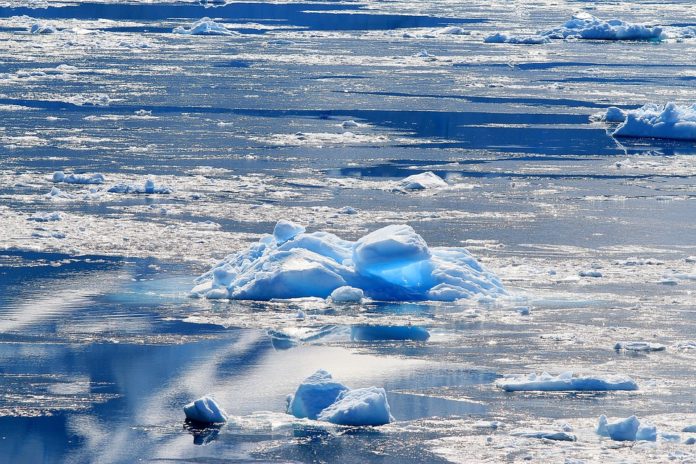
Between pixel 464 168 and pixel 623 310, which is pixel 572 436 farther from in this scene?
pixel 464 168

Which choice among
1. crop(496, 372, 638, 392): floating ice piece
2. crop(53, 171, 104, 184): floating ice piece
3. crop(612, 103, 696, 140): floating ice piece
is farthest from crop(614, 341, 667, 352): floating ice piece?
crop(612, 103, 696, 140): floating ice piece

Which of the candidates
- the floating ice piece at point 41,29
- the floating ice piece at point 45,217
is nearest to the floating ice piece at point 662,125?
the floating ice piece at point 45,217

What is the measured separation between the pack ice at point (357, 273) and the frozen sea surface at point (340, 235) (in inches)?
6.5

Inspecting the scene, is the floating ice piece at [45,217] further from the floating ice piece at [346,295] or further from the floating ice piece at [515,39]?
the floating ice piece at [515,39]

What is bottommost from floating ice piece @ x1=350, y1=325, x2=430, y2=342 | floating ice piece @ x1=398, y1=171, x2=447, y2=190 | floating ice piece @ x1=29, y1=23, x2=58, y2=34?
floating ice piece @ x1=29, y1=23, x2=58, y2=34

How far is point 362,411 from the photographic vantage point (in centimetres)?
808

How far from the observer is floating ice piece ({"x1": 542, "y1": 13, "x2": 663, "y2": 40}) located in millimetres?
34812

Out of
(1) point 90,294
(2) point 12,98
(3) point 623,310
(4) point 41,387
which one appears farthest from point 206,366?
(2) point 12,98

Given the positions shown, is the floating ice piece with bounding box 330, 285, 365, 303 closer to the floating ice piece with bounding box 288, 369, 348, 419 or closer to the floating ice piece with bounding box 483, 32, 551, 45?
the floating ice piece with bounding box 288, 369, 348, 419

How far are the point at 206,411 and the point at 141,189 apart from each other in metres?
7.18

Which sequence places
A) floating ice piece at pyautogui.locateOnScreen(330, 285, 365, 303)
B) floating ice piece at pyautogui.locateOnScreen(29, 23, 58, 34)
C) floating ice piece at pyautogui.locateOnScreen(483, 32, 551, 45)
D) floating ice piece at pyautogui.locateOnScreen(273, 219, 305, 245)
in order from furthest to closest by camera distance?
1. floating ice piece at pyautogui.locateOnScreen(29, 23, 58, 34)
2. floating ice piece at pyautogui.locateOnScreen(483, 32, 551, 45)
3. floating ice piece at pyautogui.locateOnScreen(273, 219, 305, 245)
4. floating ice piece at pyautogui.locateOnScreen(330, 285, 365, 303)

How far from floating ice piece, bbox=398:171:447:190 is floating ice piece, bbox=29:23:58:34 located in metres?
20.9

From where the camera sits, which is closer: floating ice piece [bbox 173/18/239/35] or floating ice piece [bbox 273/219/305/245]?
floating ice piece [bbox 273/219/305/245]

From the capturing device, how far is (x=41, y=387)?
8.81 metres
